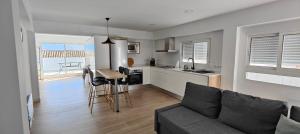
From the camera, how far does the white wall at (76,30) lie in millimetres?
4180

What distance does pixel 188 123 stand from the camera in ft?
6.25

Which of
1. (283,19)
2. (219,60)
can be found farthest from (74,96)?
(283,19)

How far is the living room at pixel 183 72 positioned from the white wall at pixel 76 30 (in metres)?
Result: 0.03

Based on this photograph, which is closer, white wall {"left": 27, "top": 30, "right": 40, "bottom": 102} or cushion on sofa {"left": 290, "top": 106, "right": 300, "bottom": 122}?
cushion on sofa {"left": 290, "top": 106, "right": 300, "bottom": 122}

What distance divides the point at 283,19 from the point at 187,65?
2.70m

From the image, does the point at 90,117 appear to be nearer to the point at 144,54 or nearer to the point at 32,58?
the point at 32,58

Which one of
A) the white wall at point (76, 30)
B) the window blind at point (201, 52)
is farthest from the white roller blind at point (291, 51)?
the white wall at point (76, 30)

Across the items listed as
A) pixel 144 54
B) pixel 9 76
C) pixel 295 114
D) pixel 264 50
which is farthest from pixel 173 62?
pixel 9 76

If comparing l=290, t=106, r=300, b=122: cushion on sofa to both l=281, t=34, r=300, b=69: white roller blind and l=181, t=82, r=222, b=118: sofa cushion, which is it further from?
l=281, t=34, r=300, b=69: white roller blind

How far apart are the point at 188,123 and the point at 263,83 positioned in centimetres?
208

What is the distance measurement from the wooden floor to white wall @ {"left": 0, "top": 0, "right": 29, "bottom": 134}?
1.44 metres

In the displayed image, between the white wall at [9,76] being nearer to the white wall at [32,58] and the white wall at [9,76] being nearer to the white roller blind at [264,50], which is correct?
the white wall at [32,58]

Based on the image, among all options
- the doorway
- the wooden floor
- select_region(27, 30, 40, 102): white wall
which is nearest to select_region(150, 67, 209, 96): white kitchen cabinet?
the wooden floor

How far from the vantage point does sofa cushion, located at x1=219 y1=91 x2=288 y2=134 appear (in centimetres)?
153
